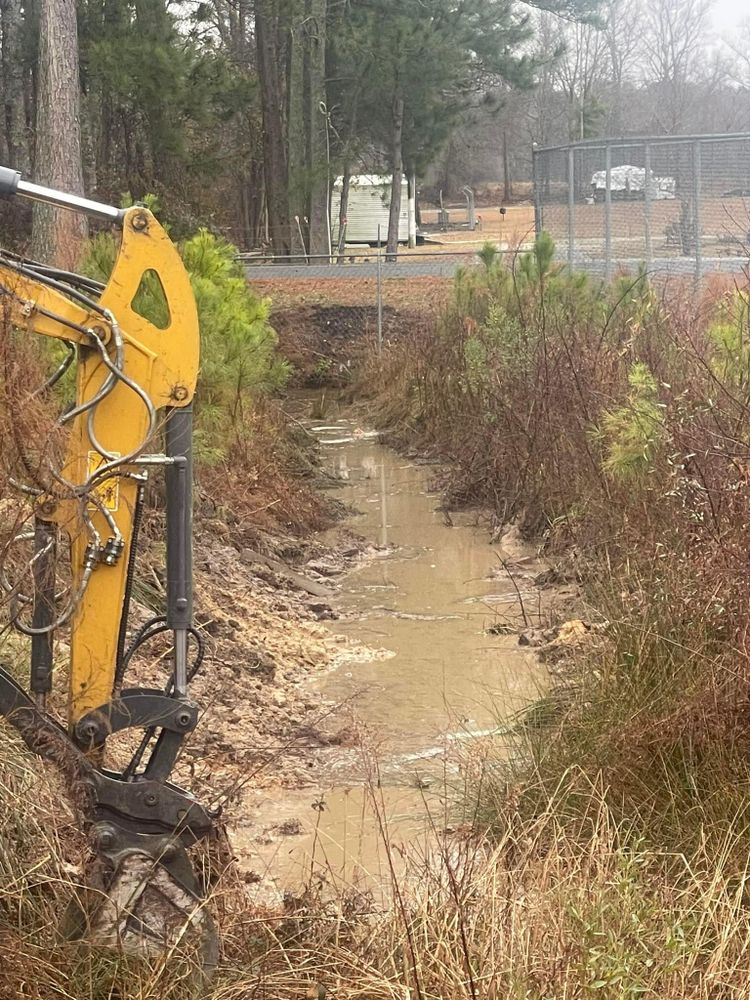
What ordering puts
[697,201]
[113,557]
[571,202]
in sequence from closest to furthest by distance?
[113,557] → [697,201] → [571,202]

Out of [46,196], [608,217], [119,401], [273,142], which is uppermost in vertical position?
[273,142]

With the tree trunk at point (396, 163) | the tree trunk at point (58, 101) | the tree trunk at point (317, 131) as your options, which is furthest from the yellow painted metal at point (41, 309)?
the tree trunk at point (396, 163)

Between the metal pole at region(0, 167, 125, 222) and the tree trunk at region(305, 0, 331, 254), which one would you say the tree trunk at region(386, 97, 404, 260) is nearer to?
the tree trunk at region(305, 0, 331, 254)

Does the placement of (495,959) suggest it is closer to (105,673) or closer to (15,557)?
(105,673)

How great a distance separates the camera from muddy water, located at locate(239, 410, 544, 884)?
568 centimetres

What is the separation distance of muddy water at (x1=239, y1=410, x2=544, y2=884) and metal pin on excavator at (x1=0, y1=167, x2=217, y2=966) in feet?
1.90

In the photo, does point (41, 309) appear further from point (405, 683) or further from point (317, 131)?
point (317, 131)

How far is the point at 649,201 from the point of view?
1555 cm

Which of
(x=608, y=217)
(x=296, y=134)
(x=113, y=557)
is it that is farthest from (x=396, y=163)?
(x=113, y=557)

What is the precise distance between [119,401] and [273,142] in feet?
90.6

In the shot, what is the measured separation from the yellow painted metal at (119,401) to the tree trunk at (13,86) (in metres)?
26.2

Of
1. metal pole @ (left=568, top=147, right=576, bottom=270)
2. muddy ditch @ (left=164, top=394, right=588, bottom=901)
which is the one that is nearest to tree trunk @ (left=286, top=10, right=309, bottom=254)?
metal pole @ (left=568, top=147, right=576, bottom=270)

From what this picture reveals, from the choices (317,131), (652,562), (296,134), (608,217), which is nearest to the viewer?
(652,562)

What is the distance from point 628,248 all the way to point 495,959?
15.1 m
